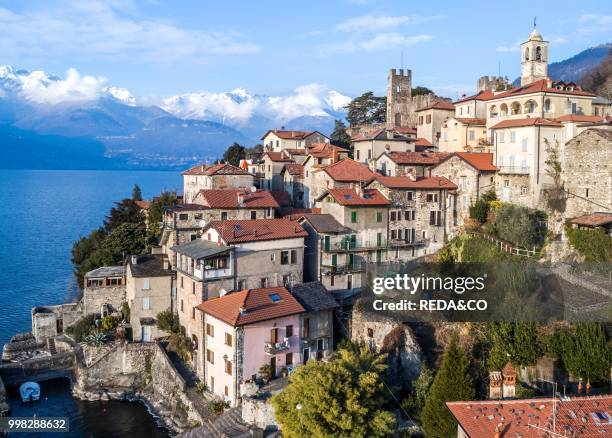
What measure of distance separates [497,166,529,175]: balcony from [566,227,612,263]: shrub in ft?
21.1

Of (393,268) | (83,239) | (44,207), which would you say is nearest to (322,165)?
(393,268)

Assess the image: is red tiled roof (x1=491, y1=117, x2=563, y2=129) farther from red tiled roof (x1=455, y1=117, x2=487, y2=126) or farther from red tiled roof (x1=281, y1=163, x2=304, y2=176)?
red tiled roof (x1=281, y1=163, x2=304, y2=176)

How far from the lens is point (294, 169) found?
50.6 meters

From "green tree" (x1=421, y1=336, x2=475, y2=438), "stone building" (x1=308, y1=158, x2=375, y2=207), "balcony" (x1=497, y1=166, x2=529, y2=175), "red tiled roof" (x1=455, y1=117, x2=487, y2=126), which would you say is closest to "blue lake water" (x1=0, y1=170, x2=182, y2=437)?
"green tree" (x1=421, y1=336, x2=475, y2=438)

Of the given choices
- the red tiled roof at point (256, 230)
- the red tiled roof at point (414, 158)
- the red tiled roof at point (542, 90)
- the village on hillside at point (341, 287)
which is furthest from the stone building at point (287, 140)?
the red tiled roof at point (256, 230)

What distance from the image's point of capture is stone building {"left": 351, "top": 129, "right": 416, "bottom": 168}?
5203 centimetres

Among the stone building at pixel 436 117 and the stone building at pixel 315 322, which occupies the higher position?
the stone building at pixel 436 117

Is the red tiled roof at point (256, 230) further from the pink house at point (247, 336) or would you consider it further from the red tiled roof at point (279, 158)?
the red tiled roof at point (279, 158)

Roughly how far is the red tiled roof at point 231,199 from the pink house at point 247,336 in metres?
9.27

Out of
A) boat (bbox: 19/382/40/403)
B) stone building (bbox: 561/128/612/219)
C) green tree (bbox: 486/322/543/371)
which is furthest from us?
stone building (bbox: 561/128/612/219)

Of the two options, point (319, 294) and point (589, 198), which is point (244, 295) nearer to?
point (319, 294)

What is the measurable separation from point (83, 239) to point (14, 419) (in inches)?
990

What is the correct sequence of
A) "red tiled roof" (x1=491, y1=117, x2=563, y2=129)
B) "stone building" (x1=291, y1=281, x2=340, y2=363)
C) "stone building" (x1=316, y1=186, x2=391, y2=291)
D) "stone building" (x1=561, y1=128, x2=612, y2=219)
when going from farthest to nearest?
"red tiled roof" (x1=491, y1=117, x2=563, y2=129) → "stone building" (x1=316, y1=186, x2=391, y2=291) → "stone building" (x1=561, y1=128, x2=612, y2=219) → "stone building" (x1=291, y1=281, x2=340, y2=363)

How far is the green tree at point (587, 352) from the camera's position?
22625mm
